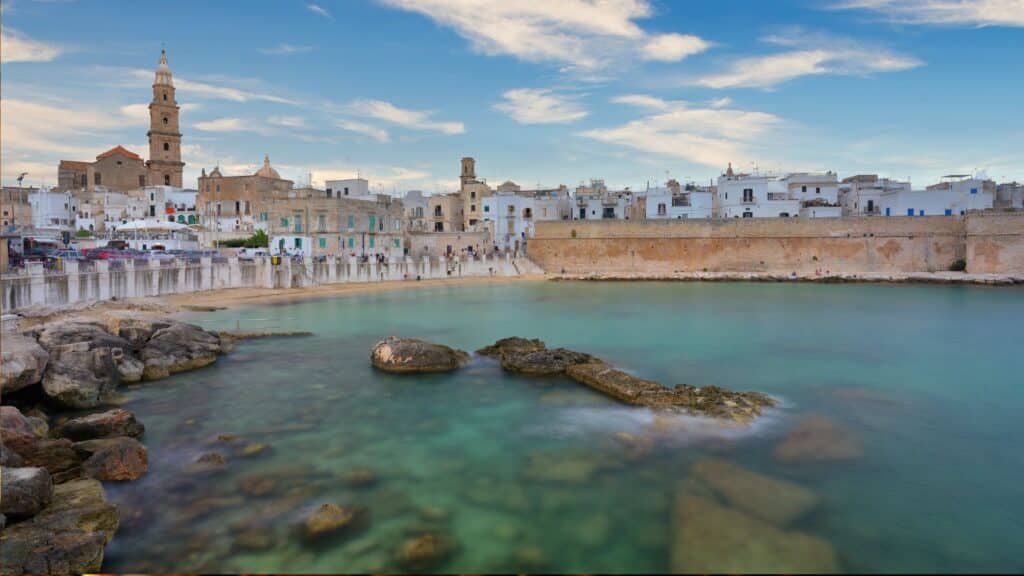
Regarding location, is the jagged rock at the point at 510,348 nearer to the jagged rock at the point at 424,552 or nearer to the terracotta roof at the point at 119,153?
the jagged rock at the point at 424,552

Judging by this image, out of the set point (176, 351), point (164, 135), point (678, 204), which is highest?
point (164, 135)

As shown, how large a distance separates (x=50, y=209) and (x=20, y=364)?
48.5 m

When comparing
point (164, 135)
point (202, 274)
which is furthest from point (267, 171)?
point (202, 274)

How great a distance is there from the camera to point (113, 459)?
8.27m

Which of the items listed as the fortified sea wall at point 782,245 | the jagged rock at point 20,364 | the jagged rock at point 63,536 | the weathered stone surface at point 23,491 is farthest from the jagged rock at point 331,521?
the fortified sea wall at point 782,245

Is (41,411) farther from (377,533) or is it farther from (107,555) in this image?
(377,533)

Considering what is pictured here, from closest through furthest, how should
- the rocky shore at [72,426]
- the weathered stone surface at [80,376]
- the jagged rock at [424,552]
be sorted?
the rocky shore at [72,426] < the jagged rock at [424,552] < the weathered stone surface at [80,376]

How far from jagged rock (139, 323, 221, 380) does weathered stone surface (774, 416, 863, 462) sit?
11983 millimetres

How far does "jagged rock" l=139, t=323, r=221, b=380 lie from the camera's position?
13.7m

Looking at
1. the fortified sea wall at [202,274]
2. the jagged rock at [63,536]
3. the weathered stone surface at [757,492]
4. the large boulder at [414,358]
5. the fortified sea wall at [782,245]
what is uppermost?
the fortified sea wall at [782,245]

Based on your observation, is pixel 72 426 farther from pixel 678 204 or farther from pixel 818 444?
pixel 678 204

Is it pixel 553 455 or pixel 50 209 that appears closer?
pixel 553 455

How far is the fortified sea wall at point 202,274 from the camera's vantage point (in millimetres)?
18594

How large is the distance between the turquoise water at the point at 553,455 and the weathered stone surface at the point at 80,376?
605 millimetres
